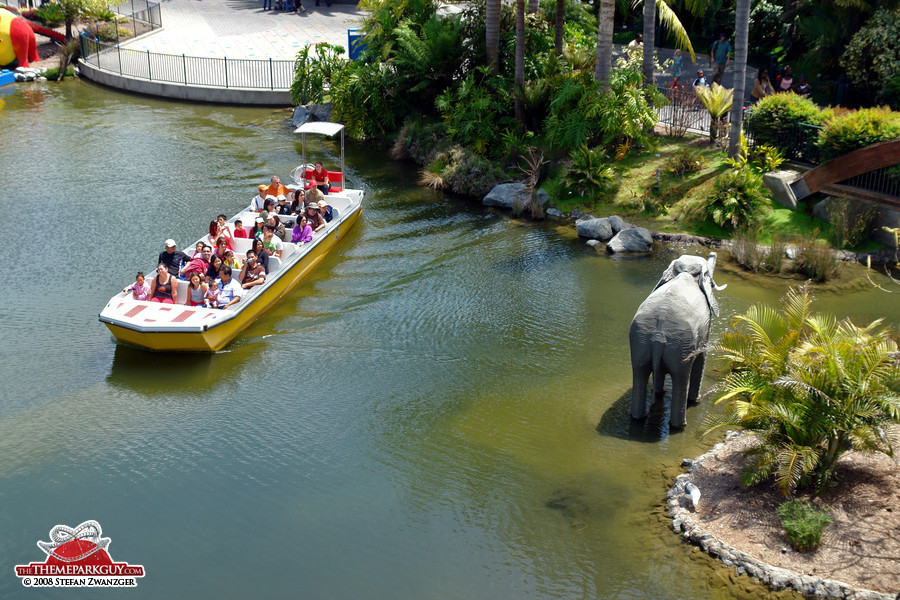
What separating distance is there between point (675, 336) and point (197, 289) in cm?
865

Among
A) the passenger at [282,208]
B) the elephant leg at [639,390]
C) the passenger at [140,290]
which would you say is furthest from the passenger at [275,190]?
the elephant leg at [639,390]

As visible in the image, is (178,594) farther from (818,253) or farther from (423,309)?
(818,253)

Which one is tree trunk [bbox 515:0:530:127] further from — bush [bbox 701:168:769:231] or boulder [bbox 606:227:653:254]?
bush [bbox 701:168:769:231]

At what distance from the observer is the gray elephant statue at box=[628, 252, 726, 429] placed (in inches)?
460

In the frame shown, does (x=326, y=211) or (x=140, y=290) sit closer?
(x=140, y=290)

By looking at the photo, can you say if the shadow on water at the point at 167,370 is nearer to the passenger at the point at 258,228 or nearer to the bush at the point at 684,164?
the passenger at the point at 258,228

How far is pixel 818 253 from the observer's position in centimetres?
1756

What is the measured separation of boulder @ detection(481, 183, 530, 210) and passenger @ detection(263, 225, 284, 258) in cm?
692

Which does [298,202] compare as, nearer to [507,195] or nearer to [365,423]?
[507,195]

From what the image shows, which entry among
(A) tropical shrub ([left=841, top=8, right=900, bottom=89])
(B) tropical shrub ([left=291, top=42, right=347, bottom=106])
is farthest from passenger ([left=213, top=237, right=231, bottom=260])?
(A) tropical shrub ([left=841, top=8, right=900, bottom=89])

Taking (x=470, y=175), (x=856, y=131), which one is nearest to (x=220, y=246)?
(x=470, y=175)

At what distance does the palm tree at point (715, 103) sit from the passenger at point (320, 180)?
10.2 m

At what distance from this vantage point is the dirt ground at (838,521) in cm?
916

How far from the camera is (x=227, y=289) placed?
50.6 feet
